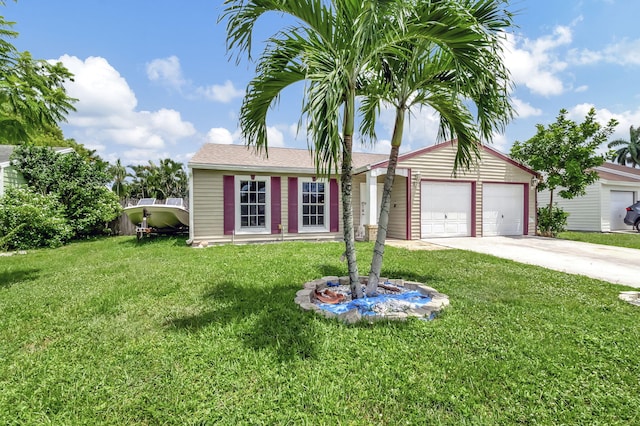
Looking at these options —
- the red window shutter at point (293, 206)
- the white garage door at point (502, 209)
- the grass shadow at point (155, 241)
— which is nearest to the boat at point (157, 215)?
the grass shadow at point (155, 241)

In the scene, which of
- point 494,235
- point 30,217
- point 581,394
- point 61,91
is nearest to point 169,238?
point 30,217

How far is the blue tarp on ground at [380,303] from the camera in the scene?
366 cm

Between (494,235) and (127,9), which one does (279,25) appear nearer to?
(127,9)

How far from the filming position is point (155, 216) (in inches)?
420

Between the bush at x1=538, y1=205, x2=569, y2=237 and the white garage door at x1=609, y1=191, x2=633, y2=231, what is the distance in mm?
6313

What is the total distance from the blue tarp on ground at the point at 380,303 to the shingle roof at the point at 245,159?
608cm

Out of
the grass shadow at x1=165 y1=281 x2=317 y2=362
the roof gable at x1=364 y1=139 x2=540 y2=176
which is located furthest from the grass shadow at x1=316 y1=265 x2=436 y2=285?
the roof gable at x1=364 y1=139 x2=540 y2=176

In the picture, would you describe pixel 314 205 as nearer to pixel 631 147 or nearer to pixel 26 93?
pixel 26 93

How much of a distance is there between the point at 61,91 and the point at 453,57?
19.8ft

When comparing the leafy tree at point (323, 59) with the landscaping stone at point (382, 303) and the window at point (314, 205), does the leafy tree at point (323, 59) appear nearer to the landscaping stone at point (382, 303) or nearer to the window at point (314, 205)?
the landscaping stone at point (382, 303)

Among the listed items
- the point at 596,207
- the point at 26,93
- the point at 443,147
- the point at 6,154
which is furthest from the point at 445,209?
the point at 6,154

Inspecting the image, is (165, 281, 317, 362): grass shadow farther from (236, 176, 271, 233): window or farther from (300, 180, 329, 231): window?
(300, 180, 329, 231): window

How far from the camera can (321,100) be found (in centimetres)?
258

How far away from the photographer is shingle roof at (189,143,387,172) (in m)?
10.1
